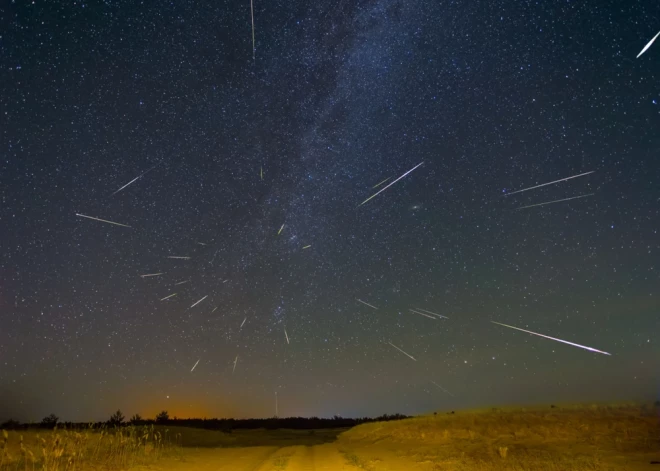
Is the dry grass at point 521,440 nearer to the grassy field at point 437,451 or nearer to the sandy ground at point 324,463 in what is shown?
the grassy field at point 437,451

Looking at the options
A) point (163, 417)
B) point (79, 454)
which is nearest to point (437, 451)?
point (79, 454)

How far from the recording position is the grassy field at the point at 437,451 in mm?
14164

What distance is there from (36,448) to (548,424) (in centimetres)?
2420

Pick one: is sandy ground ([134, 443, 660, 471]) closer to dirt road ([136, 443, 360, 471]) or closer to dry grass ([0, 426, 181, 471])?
dirt road ([136, 443, 360, 471])

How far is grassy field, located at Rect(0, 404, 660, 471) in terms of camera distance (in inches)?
558

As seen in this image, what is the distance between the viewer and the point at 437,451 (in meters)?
20.2

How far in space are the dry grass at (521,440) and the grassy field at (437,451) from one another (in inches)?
1.5

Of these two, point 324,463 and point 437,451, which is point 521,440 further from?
point 324,463

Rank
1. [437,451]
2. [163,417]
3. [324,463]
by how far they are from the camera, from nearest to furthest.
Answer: [324,463], [437,451], [163,417]

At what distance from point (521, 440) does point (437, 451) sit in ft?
16.9

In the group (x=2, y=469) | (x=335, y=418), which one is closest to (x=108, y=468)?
(x=2, y=469)

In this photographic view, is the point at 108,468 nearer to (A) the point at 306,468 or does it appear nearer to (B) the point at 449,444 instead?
(A) the point at 306,468

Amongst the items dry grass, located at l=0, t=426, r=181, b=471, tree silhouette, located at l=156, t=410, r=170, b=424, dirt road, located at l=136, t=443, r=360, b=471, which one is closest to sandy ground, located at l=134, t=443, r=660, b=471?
dirt road, located at l=136, t=443, r=360, b=471

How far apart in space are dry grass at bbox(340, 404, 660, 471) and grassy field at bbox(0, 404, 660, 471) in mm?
37
